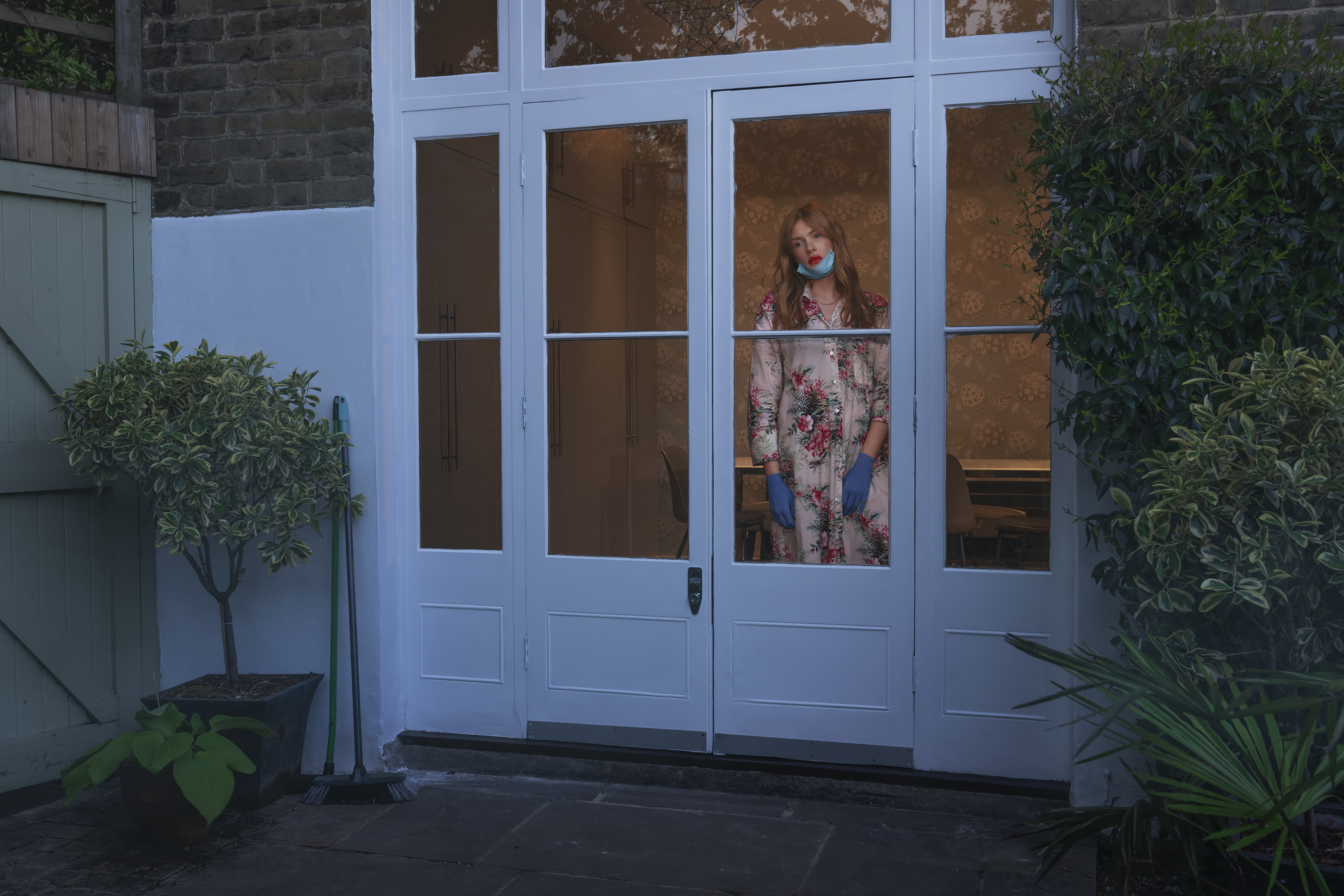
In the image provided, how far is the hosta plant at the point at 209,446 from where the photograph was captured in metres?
3.53

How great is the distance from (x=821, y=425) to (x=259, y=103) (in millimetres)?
2450

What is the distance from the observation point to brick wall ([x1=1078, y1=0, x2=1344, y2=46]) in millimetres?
3043

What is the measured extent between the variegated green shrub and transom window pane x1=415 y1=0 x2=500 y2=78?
277cm

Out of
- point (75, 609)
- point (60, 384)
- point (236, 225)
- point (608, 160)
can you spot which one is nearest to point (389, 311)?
point (236, 225)

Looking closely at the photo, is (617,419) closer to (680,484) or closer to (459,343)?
(680,484)

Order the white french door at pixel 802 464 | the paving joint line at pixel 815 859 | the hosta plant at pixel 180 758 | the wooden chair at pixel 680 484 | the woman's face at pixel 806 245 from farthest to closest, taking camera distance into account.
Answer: the wooden chair at pixel 680 484
the woman's face at pixel 806 245
the white french door at pixel 802 464
the hosta plant at pixel 180 758
the paving joint line at pixel 815 859

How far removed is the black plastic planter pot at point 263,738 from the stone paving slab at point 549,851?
70 mm

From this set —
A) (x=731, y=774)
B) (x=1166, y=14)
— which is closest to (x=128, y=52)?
(x=731, y=774)

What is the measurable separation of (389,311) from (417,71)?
0.93m

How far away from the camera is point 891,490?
363cm

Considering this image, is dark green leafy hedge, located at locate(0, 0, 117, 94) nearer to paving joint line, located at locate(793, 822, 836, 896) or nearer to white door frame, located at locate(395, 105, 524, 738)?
white door frame, located at locate(395, 105, 524, 738)

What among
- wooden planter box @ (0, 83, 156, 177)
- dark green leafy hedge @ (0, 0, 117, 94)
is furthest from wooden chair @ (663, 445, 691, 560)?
dark green leafy hedge @ (0, 0, 117, 94)

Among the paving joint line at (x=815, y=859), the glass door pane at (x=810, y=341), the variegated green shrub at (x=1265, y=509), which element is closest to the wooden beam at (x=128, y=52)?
the glass door pane at (x=810, y=341)

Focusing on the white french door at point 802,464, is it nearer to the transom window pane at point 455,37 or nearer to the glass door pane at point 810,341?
the glass door pane at point 810,341
